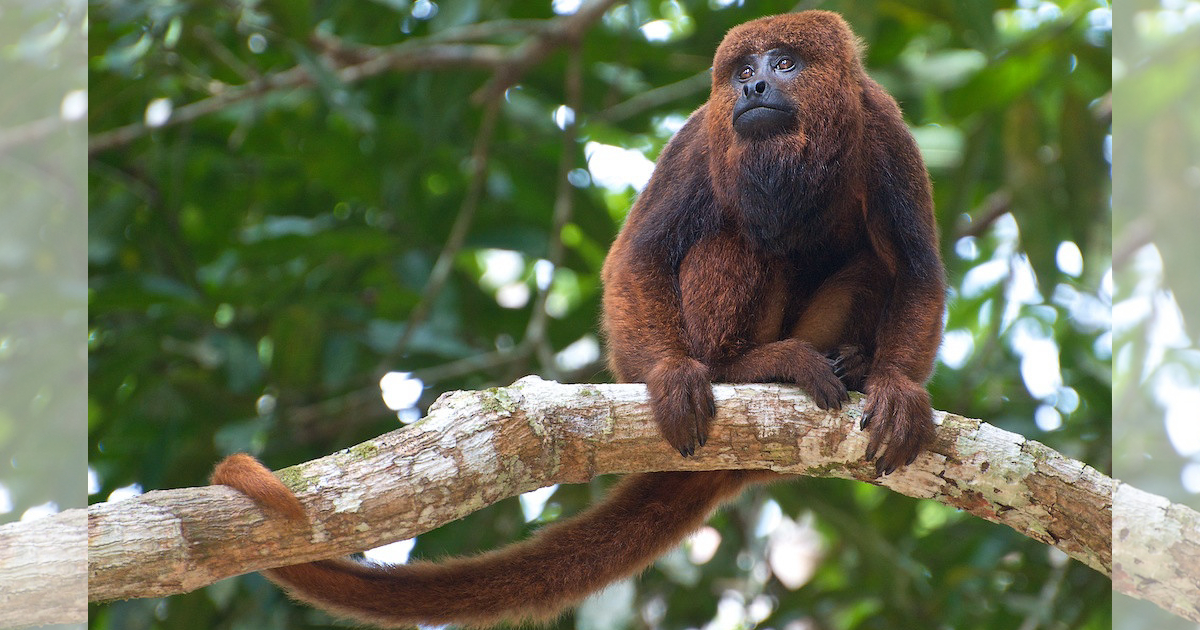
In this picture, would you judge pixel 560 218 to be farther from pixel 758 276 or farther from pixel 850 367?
pixel 850 367

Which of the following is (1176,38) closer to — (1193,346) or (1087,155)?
(1193,346)

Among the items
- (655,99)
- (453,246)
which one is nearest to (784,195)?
(453,246)

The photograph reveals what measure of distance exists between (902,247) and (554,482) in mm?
931

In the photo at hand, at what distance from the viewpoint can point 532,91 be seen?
4.43 metres

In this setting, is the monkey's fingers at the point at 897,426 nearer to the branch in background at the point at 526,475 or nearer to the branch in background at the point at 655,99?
the branch in background at the point at 526,475

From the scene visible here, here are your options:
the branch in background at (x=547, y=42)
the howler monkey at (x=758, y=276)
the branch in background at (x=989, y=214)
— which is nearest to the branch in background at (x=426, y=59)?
the branch in background at (x=547, y=42)

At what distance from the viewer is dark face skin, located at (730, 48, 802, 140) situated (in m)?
2.25

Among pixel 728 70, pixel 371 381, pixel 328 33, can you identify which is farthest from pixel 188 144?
pixel 728 70

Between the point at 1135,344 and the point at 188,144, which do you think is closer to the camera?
the point at 1135,344

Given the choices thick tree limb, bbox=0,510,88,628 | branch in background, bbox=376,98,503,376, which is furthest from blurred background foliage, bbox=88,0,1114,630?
thick tree limb, bbox=0,510,88,628

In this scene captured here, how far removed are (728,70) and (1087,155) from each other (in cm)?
179

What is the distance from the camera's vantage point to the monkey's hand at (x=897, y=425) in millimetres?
1936

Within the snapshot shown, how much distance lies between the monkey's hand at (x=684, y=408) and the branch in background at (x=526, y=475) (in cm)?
3

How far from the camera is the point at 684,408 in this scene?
1.97 meters
